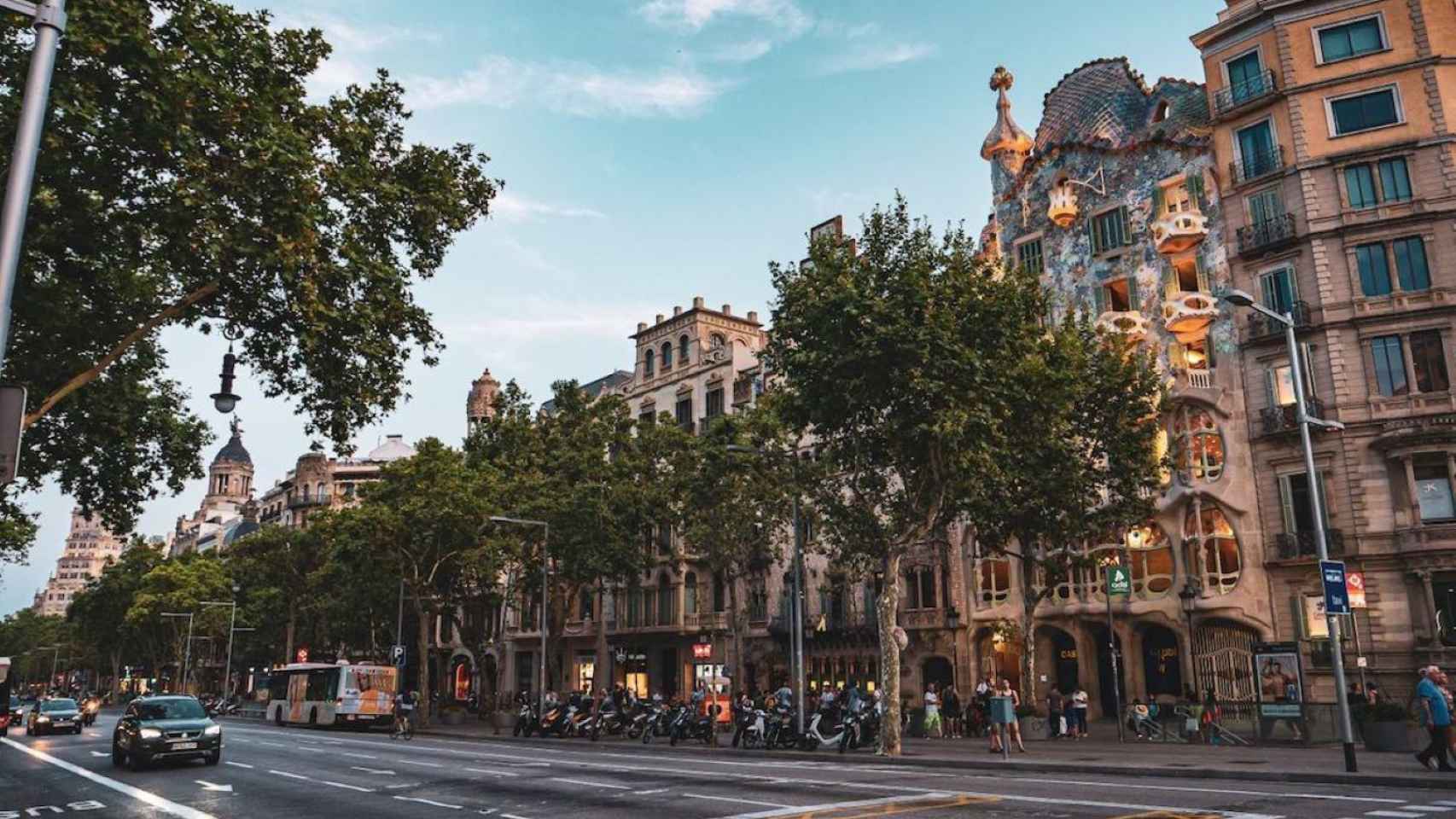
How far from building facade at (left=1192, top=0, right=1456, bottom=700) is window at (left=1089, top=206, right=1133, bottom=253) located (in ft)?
12.3

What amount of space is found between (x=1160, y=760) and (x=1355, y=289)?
19.1 metres

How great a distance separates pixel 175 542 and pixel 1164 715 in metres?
165

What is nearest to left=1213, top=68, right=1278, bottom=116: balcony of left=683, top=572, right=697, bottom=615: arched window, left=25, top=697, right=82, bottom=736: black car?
left=683, top=572, right=697, bottom=615: arched window

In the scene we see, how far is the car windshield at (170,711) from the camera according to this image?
917 inches

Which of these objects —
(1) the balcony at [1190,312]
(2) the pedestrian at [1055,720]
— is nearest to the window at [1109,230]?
(1) the balcony at [1190,312]

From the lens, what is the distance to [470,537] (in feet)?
146

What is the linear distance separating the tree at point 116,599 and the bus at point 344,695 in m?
43.3

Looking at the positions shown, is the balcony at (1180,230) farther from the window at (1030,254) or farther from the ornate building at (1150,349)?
the window at (1030,254)

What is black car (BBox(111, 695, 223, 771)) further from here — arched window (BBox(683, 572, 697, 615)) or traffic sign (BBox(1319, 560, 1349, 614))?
arched window (BBox(683, 572, 697, 615))

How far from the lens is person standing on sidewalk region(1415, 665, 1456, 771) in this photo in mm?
16297

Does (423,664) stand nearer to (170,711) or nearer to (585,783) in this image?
(170,711)

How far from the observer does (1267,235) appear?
33.7 m

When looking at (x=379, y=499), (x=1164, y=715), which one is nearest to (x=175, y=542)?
(x=379, y=499)

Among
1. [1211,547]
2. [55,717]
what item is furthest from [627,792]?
[55,717]
